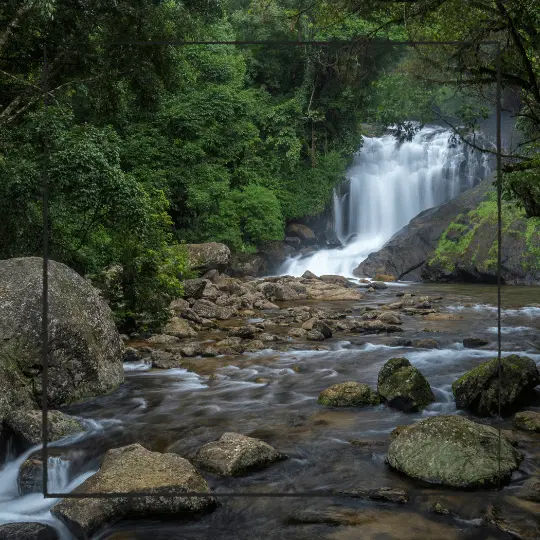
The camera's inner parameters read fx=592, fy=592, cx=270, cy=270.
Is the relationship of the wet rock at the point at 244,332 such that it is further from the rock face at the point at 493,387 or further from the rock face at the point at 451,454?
the rock face at the point at 451,454

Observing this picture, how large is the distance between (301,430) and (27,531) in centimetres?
318

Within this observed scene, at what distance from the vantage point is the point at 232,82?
2570cm

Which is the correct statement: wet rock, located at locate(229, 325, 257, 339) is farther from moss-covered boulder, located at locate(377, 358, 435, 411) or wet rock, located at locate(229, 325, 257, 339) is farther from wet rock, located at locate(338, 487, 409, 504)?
wet rock, located at locate(338, 487, 409, 504)

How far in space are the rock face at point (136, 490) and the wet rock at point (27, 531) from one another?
0.13 meters

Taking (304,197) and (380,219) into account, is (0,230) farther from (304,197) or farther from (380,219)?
(380,219)

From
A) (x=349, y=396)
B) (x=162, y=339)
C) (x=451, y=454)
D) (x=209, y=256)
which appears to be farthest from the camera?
(x=209, y=256)

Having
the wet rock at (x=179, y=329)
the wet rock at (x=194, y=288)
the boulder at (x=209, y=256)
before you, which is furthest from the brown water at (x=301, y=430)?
the boulder at (x=209, y=256)

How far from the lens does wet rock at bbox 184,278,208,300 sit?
54.6 ft

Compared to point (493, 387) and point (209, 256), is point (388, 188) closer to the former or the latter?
point (209, 256)

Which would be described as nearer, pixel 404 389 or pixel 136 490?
pixel 136 490

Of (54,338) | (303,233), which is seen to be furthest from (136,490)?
(303,233)

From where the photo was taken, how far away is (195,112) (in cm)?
2323

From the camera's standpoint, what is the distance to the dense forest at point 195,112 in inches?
316

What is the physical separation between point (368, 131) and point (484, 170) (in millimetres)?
6161
